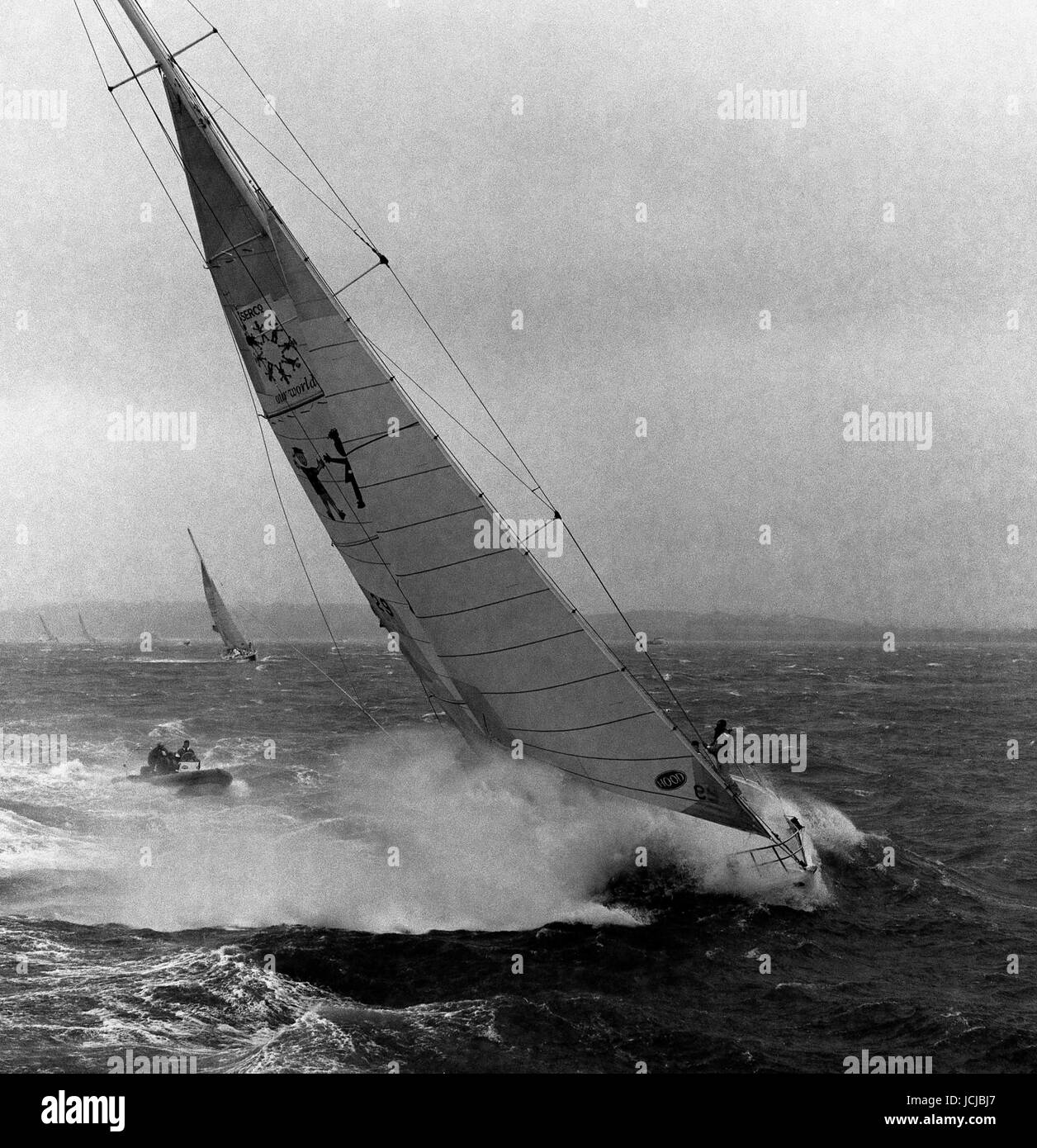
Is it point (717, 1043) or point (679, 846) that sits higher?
point (679, 846)

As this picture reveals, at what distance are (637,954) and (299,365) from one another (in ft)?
31.0

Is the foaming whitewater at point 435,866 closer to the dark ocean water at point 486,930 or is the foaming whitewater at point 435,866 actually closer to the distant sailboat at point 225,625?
the dark ocean water at point 486,930

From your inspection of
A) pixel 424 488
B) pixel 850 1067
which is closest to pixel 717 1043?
pixel 850 1067

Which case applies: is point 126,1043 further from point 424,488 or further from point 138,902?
point 424,488

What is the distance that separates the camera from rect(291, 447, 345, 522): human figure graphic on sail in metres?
16.0

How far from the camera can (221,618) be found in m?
83.1

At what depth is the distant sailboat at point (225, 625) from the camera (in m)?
76.6

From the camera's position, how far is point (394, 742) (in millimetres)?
36469

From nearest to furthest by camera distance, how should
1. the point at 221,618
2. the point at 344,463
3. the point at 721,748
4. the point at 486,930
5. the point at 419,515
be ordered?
the point at 419,515, the point at 344,463, the point at 486,930, the point at 721,748, the point at 221,618

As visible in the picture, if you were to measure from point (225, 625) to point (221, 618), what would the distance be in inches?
59.7

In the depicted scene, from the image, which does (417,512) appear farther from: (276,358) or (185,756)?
(185,756)

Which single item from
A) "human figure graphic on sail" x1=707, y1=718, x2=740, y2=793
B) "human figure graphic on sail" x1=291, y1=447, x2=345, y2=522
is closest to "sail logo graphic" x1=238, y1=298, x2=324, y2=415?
"human figure graphic on sail" x1=291, y1=447, x2=345, y2=522

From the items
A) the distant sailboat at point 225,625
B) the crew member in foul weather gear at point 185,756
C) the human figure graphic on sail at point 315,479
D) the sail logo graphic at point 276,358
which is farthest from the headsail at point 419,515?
the distant sailboat at point 225,625

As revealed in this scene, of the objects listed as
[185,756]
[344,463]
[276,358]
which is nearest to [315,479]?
[344,463]
